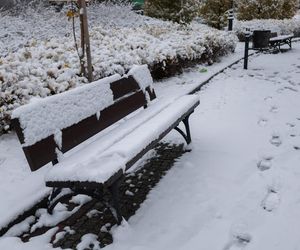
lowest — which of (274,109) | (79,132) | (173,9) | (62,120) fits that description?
(274,109)

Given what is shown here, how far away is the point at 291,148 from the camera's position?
4.89m

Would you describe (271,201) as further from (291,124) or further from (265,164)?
(291,124)

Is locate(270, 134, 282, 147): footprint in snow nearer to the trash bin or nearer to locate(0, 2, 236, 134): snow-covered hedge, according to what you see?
locate(0, 2, 236, 134): snow-covered hedge

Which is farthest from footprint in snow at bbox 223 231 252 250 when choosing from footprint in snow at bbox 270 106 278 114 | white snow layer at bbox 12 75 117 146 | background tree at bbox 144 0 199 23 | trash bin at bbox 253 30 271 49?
background tree at bbox 144 0 199 23

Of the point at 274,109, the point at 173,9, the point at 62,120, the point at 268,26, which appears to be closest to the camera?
the point at 62,120

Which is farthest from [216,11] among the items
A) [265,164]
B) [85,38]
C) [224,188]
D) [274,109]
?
[224,188]

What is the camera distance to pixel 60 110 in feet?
11.7

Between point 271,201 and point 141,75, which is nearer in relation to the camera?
point 271,201

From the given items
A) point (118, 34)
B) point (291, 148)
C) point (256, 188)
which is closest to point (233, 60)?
point (118, 34)

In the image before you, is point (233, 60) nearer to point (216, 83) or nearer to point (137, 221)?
point (216, 83)

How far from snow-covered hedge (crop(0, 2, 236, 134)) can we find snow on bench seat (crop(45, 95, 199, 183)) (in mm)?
1492

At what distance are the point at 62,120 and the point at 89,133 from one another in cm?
46

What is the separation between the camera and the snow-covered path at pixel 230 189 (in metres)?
3.17

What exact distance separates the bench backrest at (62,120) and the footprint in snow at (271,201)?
1.81m
